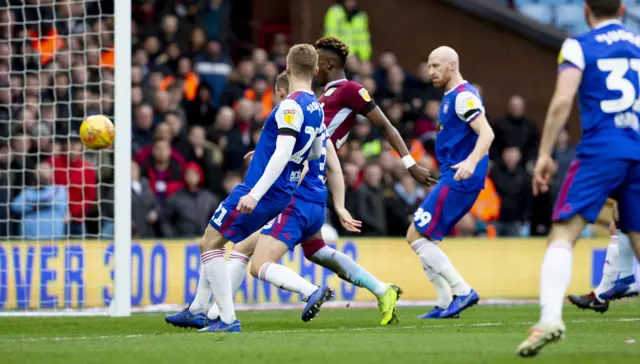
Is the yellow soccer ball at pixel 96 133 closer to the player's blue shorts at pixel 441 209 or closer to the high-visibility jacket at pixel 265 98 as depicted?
the player's blue shorts at pixel 441 209

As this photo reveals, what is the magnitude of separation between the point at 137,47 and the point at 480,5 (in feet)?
19.9

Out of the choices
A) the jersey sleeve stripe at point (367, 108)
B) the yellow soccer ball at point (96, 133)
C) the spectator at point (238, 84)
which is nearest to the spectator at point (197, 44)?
the spectator at point (238, 84)

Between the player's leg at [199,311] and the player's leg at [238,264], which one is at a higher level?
the player's leg at [238,264]

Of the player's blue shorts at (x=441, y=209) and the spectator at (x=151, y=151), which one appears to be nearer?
the player's blue shorts at (x=441, y=209)

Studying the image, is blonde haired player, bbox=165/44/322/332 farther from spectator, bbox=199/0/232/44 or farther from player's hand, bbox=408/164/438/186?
spectator, bbox=199/0/232/44

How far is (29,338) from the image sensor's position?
8.80 metres

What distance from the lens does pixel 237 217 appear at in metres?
8.73

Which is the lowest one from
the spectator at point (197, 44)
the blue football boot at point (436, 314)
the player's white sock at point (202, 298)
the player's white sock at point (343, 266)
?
the blue football boot at point (436, 314)

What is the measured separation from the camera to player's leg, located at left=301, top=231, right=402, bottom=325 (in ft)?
32.8

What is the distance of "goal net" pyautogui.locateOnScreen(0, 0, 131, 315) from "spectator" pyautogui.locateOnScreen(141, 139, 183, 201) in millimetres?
607

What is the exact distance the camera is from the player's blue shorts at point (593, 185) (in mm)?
6777

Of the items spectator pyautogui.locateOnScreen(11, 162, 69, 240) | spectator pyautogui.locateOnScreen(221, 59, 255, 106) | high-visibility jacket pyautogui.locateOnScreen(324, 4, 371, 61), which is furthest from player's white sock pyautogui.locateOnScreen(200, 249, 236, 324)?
high-visibility jacket pyautogui.locateOnScreen(324, 4, 371, 61)

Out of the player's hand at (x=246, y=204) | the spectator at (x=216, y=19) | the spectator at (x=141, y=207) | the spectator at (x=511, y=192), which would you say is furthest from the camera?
the spectator at (x=216, y=19)

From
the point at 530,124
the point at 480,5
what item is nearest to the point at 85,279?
the point at 530,124
